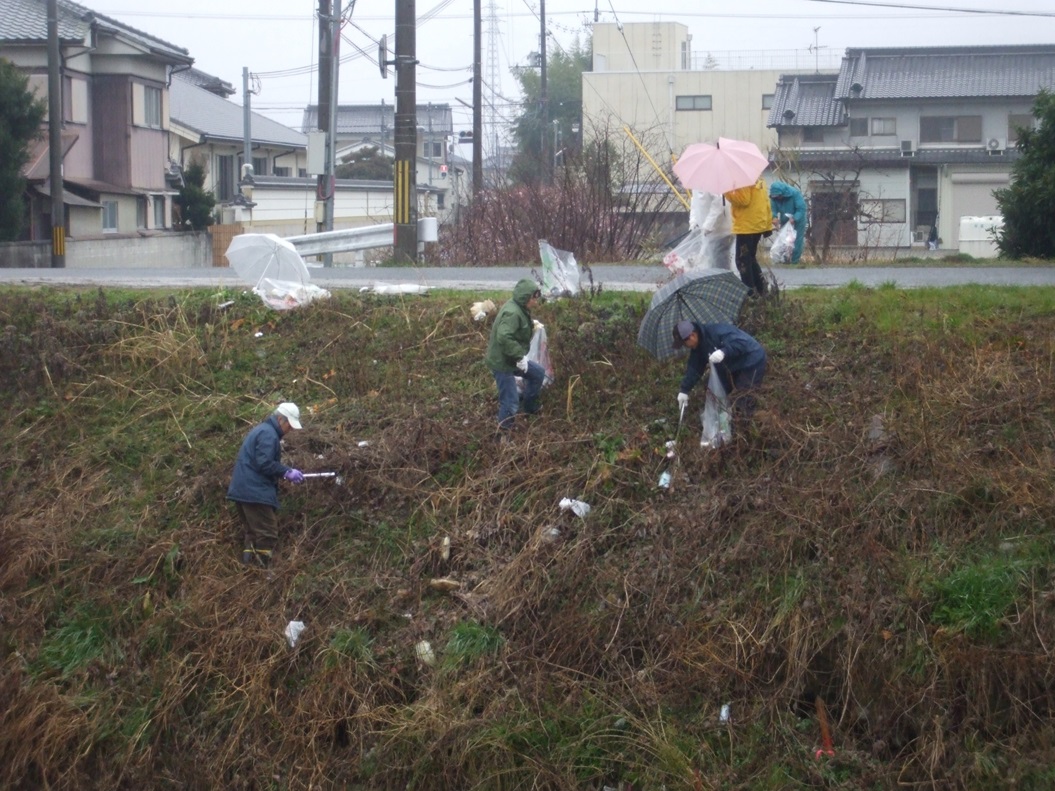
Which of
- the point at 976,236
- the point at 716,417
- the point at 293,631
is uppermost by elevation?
the point at 976,236

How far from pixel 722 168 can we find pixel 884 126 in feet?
89.2

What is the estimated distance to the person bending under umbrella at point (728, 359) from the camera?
789cm

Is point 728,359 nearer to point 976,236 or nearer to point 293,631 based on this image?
point 293,631

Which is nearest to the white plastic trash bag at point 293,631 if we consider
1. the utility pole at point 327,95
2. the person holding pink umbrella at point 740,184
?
the person holding pink umbrella at point 740,184

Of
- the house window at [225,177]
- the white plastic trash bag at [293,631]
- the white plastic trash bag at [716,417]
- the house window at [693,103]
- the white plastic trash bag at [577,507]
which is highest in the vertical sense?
the house window at [693,103]

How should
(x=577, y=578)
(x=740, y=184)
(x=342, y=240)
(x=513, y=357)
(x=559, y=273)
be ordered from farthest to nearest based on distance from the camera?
(x=342, y=240), (x=559, y=273), (x=740, y=184), (x=513, y=357), (x=577, y=578)

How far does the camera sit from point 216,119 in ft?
122

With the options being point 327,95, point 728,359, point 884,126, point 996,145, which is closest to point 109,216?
point 327,95

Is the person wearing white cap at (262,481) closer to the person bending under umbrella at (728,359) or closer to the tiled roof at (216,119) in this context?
the person bending under umbrella at (728,359)

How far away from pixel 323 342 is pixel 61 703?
13.3 feet

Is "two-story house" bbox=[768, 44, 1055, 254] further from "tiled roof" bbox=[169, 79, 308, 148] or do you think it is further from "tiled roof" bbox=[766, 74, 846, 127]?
"tiled roof" bbox=[169, 79, 308, 148]

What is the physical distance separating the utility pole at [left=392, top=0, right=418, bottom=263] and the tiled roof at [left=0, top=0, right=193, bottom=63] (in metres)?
15.1

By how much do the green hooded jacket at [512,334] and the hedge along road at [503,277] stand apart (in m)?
2.38

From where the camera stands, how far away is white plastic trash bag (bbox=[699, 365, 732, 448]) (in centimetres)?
784
